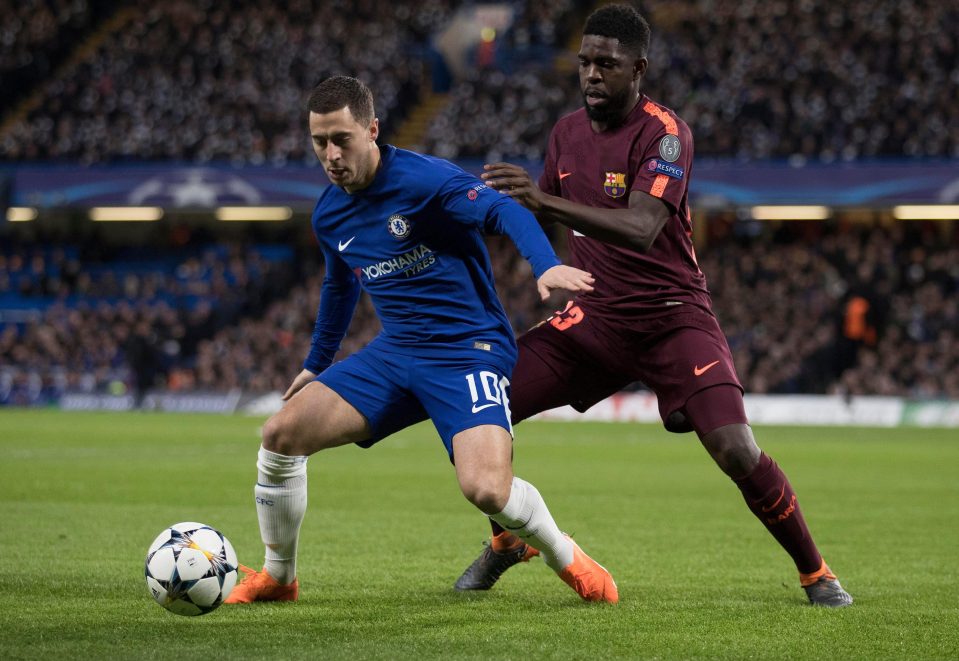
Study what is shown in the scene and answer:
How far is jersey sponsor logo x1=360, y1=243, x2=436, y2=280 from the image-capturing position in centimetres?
585

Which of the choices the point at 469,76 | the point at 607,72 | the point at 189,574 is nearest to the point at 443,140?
the point at 469,76

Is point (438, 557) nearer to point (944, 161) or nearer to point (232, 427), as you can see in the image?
point (232, 427)

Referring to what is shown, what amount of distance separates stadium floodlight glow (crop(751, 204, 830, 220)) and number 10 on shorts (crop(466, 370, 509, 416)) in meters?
24.4

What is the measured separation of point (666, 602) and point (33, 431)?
16.4 m

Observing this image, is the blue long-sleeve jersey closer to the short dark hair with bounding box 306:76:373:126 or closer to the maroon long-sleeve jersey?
the short dark hair with bounding box 306:76:373:126

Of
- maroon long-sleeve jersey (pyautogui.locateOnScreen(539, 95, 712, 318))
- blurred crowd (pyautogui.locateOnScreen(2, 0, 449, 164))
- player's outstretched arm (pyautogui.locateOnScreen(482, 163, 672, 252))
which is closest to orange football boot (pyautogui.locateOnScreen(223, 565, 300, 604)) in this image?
maroon long-sleeve jersey (pyautogui.locateOnScreen(539, 95, 712, 318))

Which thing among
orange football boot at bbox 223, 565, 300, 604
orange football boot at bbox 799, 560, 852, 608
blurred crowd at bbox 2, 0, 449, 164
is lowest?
blurred crowd at bbox 2, 0, 449, 164

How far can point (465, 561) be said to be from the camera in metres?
7.53

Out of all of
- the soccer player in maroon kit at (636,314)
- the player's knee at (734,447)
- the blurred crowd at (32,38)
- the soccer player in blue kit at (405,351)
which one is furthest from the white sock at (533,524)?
the blurred crowd at (32,38)

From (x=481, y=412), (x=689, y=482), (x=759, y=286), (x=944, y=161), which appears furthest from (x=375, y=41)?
(x=481, y=412)

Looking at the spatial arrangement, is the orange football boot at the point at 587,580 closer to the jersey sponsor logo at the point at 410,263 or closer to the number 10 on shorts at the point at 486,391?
the number 10 on shorts at the point at 486,391

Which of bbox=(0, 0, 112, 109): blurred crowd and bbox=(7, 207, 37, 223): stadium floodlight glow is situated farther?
bbox=(0, 0, 112, 109): blurred crowd

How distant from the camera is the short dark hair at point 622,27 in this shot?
588 cm

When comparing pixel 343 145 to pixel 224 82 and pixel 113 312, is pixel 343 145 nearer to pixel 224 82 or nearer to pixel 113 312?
pixel 113 312
